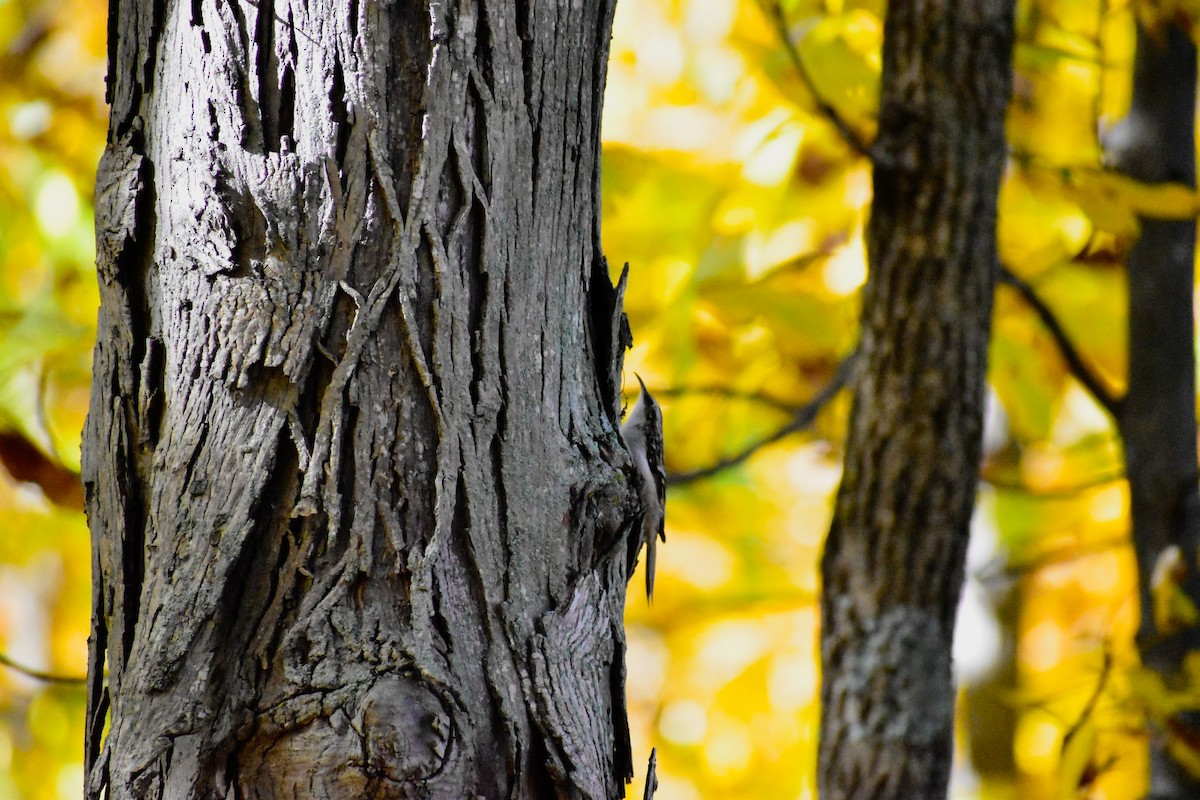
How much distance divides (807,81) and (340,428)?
5.07ft

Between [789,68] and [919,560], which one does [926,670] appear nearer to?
[919,560]

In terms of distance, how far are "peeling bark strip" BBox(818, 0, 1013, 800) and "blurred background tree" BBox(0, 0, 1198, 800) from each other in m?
0.16

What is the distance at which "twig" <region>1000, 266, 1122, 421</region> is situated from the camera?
2631mm

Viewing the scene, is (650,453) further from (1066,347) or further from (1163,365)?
(1163,365)

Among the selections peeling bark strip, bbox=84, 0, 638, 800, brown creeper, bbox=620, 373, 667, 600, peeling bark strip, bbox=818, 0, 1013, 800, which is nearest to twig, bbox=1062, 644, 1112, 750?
peeling bark strip, bbox=818, 0, 1013, 800

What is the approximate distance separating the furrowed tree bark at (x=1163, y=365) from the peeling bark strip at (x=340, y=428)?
2236 millimetres

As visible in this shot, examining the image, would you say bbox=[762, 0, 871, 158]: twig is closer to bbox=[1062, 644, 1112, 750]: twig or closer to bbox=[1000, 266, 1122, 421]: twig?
bbox=[1000, 266, 1122, 421]: twig

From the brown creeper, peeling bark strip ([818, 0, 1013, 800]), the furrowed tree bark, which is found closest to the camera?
the brown creeper

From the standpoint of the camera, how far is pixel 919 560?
236 centimetres

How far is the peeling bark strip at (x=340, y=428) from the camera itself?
0.99 m

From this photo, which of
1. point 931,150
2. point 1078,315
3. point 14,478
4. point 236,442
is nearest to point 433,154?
point 236,442

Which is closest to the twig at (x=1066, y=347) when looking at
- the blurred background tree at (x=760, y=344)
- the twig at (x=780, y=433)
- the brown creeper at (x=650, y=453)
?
the blurred background tree at (x=760, y=344)

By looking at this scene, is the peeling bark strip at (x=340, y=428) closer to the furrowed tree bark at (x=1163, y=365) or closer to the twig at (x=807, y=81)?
the twig at (x=807, y=81)

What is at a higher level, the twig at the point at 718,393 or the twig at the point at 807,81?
the twig at the point at 807,81
